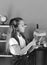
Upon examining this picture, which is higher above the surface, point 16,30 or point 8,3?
point 8,3

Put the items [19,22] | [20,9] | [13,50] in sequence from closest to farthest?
1. [13,50]
2. [19,22]
3. [20,9]

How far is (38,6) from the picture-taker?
3051 millimetres

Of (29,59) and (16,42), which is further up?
(16,42)

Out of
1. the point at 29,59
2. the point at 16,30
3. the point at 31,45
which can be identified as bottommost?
the point at 29,59

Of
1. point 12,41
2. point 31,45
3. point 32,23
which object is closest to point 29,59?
point 31,45

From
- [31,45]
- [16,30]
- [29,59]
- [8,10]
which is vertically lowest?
[29,59]

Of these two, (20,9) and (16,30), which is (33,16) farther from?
(16,30)

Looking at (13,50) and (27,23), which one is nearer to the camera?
(13,50)

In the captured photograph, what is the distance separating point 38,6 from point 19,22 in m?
0.85

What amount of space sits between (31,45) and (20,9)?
0.99 meters

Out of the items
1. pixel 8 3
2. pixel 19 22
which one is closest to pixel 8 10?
pixel 8 3

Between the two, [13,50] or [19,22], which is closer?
[13,50]

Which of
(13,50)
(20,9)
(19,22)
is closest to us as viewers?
(13,50)

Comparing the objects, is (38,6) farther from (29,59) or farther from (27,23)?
(29,59)
